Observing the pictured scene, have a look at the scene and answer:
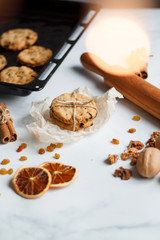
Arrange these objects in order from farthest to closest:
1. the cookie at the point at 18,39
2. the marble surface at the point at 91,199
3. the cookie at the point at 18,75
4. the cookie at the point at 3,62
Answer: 1. the cookie at the point at 18,39
2. the cookie at the point at 3,62
3. the cookie at the point at 18,75
4. the marble surface at the point at 91,199

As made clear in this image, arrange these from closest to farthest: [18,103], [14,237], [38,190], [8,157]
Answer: [14,237], [38,190], [8,157], [18,103]

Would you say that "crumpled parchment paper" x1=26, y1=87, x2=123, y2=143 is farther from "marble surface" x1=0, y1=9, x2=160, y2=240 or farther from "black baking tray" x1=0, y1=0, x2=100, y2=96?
"black baking tray" x1=0, y1=0, x2=100, y2=96

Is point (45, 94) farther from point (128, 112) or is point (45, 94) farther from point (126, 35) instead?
point (126, 35)

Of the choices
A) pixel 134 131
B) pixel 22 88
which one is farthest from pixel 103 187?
pixel 22 88

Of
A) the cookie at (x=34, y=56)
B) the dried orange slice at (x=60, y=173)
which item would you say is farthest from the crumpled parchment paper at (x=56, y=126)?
the cookie at (x=34, y=56)

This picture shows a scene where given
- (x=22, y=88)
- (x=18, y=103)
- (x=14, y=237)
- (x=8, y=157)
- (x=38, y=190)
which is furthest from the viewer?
(x=18, y=103)

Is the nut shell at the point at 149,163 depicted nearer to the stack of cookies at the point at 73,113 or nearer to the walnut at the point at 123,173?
the walnut at the point at 123,173

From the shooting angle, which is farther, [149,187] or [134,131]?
[134,131]
